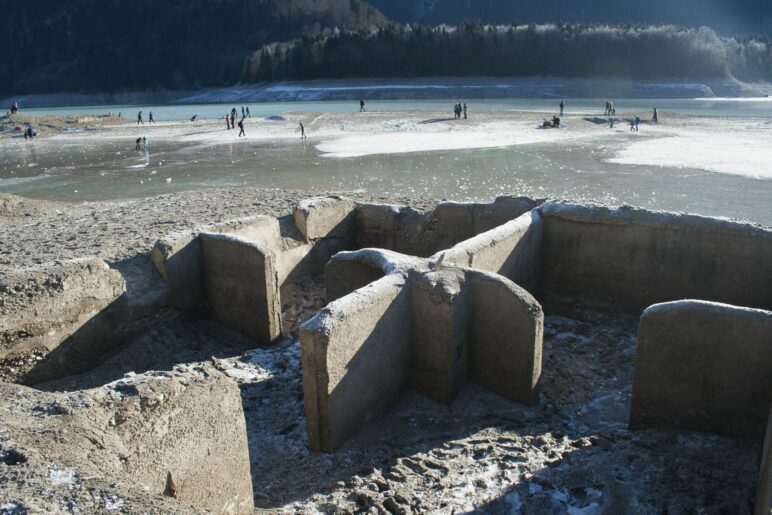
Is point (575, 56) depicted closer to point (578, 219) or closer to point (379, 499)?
point (578, 219)

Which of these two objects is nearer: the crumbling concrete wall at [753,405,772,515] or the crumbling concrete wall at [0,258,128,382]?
the crumbling concrete wall at [753,405,772,515]

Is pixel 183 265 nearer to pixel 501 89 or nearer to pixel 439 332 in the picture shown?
pixel 439 332

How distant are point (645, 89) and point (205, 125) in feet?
151

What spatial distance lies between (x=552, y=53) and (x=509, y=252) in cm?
7069

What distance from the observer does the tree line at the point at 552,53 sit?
7181cm

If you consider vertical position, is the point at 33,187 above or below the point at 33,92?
below

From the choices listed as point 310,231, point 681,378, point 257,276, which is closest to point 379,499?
point 681,378

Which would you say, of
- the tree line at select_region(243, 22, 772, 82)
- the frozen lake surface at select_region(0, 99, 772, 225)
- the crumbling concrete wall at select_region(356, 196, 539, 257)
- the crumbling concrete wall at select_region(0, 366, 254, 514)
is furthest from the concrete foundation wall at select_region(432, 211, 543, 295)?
the tree line at select_region(243, 22, 772, 82)

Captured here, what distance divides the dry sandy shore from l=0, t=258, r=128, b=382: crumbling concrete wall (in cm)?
27

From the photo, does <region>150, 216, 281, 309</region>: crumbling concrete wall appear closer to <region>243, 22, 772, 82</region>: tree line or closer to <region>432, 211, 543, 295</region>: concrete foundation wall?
<region>432, 211, 543, 295</region>: concrete foundation wall

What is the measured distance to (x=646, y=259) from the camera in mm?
8648

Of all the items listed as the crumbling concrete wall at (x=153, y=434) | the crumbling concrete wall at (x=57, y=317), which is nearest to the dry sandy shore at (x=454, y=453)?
the crumbling concrete wall at (x=153, y=434)

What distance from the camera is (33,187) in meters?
20.0

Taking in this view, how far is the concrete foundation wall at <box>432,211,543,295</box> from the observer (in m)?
7.57
